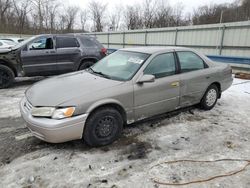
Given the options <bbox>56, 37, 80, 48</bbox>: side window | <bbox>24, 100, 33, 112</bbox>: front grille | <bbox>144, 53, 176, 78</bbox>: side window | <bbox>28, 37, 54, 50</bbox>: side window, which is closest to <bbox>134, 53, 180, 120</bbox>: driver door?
<bbox>144, 53, 176, 78</bbox>: side window

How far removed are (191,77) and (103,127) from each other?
226 centimetres

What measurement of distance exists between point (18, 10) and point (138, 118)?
4483 cm

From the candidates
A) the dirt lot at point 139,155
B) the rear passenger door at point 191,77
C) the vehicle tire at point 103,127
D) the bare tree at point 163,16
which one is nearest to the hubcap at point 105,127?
the vehicle tire at point 103,127

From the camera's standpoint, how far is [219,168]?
305 cm

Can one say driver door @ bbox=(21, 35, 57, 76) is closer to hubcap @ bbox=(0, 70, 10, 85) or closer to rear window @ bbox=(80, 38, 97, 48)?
hubcap @ bbox=(0, 70, 10, 85)

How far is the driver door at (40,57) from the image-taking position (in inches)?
295

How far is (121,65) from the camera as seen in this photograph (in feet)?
14.1

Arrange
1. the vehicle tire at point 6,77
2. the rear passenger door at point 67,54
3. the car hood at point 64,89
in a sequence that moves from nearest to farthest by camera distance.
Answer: the car hood at point 64,89
the vehicle tire at point 6,77
the rear passenger door at point 67,54

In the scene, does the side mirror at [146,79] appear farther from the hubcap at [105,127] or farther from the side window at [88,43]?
the side window at [88,43]

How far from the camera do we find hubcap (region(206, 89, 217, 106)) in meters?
5.24

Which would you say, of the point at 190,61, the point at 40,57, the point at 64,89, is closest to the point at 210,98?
the point at 190,61

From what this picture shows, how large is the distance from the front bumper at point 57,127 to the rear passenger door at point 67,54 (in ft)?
16.2

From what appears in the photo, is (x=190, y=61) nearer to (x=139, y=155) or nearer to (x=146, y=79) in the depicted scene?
(x=146, y=79)

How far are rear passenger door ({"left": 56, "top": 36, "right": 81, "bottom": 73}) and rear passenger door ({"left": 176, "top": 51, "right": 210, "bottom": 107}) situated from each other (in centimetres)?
456
